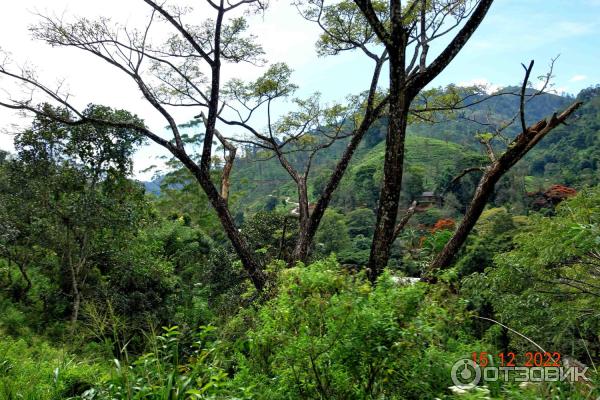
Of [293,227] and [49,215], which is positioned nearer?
[49,215]

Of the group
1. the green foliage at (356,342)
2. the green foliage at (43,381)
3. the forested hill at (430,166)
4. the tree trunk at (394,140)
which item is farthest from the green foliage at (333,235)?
the green foliage at (356,342)

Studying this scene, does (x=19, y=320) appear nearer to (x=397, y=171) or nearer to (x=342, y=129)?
(x=342, y=129)

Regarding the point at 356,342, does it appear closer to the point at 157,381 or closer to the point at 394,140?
the point at 157,381

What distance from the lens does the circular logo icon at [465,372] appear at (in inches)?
83.7

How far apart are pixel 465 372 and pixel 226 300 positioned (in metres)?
12.6

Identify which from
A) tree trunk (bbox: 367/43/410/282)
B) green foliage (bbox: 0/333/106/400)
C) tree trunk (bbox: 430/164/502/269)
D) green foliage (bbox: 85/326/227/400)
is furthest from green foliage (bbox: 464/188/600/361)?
green foliage (bbox: 0/333/106/400)

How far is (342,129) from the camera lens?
8.71 meters

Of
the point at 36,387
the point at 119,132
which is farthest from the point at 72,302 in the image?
the point at 36,387

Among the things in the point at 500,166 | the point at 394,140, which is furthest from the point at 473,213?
the point at 394,140

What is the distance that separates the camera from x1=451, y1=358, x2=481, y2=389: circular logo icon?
212 centimetres

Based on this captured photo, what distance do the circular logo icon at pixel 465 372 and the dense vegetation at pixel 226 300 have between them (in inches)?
2.9

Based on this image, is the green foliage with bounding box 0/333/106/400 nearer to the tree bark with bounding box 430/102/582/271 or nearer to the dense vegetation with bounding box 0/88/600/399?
the dense vegetation with bounding box 0/88/600/399

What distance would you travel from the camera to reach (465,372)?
2.16m

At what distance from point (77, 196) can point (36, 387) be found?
297 inches
